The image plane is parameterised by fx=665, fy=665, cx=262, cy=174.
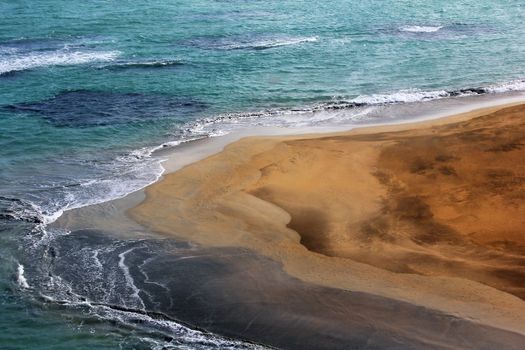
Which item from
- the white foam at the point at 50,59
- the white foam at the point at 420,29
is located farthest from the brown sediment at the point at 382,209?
the white foam at the point at 420,29

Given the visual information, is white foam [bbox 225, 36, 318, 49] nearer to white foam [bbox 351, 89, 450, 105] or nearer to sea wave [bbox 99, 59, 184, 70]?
sea wave [bbox 99, 59, 184, 70]

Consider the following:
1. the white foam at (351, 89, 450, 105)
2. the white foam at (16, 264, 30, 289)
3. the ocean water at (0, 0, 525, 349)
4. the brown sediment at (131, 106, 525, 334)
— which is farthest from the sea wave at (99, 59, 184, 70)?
the white foam at (16, 264, 30, 289)

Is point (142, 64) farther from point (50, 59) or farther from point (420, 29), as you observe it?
point (420, 29)

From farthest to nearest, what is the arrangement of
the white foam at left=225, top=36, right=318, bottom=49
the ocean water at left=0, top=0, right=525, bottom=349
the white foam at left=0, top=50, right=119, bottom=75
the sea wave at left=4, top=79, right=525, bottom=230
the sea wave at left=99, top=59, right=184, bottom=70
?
1. the white foam at left=225, top=36, right=318, bottom=49
2. the white foam at left=0, top=50, right=119, bottom=75
3. the sea wave at left=99, top=59, right=184, bottom=70
4. the sea wave at left=4, top=79, right=525, bottom=230
5. the ocean water at left=0, top=0, right=525, bottom=349

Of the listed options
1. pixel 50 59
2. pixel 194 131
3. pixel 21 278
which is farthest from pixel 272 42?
pixel 21 278

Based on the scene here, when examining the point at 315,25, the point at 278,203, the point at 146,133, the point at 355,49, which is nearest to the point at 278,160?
the point at 278,203

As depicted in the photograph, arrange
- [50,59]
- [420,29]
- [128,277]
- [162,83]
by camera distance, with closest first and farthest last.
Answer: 1. [128,277]
2. [162,83]
3. [50,59]
4. [420,29]
